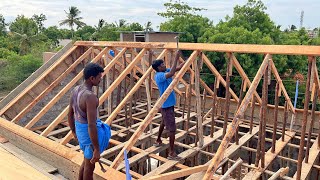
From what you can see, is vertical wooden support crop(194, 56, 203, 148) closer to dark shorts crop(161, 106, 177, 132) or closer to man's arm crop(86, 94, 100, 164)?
dark shorts crop(161, 106, 177, 132)

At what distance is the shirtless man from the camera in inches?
102

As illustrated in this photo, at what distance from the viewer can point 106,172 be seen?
138 inches

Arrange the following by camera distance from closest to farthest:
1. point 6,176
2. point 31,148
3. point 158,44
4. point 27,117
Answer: point 6,176 → point 31,148 → point 158,44 → point 27,117

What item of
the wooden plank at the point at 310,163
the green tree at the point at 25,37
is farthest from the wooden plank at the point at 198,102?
the green tree at the point at 25,37

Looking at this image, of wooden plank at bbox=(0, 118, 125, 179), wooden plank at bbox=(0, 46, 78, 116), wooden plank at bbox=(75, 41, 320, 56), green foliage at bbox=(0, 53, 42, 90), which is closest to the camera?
wooden plank at bbox=(75, 41, 320, 56)

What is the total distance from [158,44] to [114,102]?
3269mm

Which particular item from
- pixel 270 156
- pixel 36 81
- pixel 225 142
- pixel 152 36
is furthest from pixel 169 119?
pixel 152 36

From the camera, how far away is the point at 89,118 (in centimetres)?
258

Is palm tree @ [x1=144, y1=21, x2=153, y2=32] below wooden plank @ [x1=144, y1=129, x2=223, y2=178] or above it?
above

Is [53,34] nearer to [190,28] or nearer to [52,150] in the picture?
[190,28]

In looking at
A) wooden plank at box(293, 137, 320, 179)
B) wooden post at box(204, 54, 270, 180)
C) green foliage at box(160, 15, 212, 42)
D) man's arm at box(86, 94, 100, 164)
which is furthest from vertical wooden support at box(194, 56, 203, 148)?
green foliage at box(160, 15, 212, 42)

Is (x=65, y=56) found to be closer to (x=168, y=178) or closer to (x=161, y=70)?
(x=161, y=70)

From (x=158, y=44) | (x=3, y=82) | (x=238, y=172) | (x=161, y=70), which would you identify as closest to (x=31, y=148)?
(x=161, y=70)

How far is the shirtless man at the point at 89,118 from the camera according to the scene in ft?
8.51
